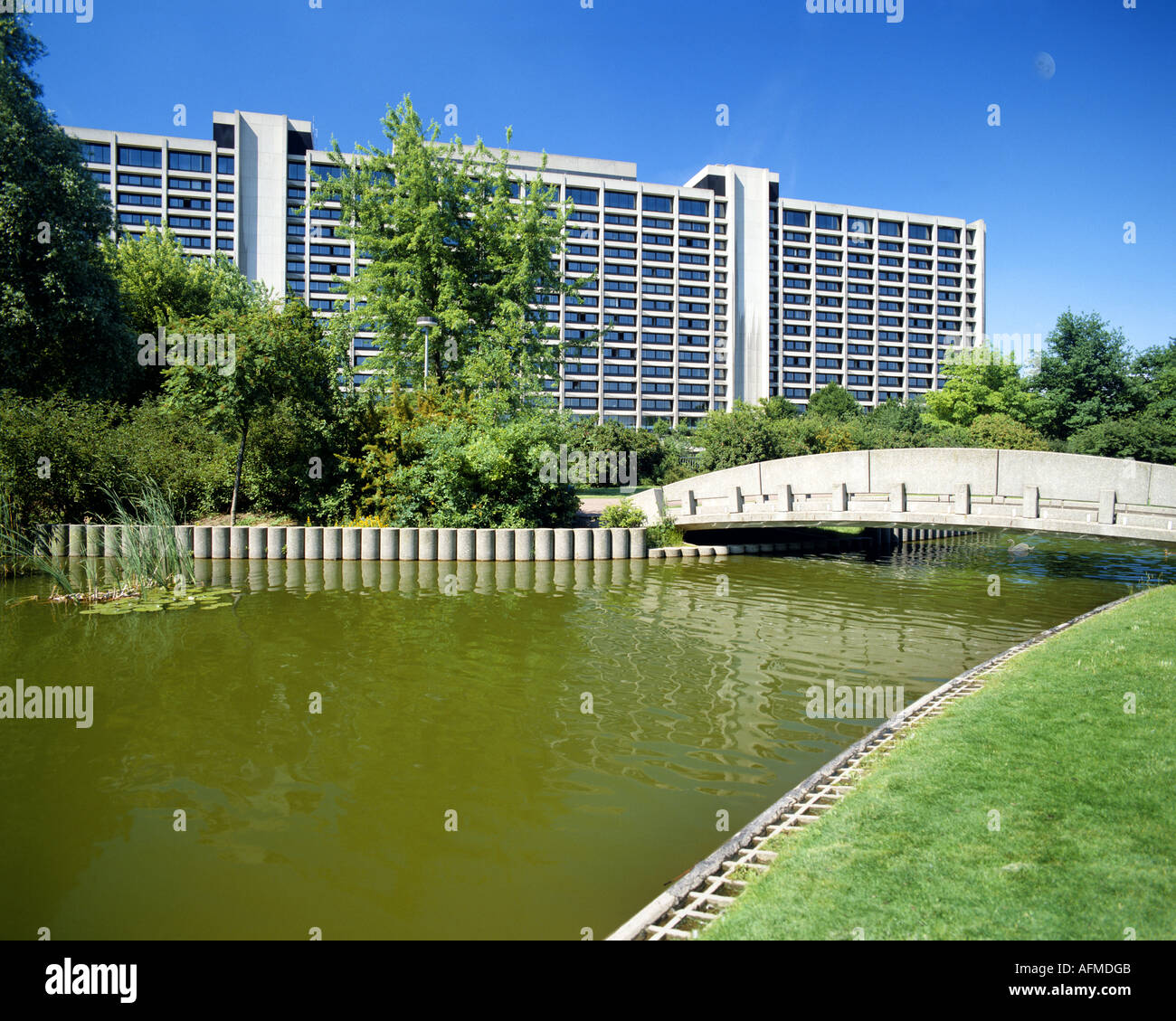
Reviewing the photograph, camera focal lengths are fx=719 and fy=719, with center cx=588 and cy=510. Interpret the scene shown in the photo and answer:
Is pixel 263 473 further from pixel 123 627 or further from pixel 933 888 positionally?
pixel 933 888

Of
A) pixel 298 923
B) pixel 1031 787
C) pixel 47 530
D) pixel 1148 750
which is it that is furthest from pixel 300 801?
pixel 47 530

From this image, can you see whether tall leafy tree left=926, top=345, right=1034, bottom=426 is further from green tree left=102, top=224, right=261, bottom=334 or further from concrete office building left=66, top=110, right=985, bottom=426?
green tree left=102, top=224, right=261, bottom=334

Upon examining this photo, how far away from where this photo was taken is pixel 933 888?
146 inches

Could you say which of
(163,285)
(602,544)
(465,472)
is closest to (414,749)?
(602,544)

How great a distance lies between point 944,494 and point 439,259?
19.0 m

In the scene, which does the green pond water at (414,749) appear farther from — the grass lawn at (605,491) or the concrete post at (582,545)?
the grass lawn at (605,491)

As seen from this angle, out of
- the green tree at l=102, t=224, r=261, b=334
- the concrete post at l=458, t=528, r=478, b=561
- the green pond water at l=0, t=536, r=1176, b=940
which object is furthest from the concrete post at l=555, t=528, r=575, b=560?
the green tree at l=102, t=224, r=261, b=334

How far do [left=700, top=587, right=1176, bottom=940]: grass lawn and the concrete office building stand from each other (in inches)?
2825

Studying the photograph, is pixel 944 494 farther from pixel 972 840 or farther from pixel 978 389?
pixel 978 389

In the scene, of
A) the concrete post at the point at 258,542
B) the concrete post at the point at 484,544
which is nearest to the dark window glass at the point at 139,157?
the concrete post at the point at 258,542

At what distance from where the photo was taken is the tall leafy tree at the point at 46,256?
72.2ft

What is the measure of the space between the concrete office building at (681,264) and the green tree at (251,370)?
5578 cm

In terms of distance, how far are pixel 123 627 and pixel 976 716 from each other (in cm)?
1213

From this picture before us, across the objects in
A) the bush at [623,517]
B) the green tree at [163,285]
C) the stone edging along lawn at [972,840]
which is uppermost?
the green tree at [163,285]
